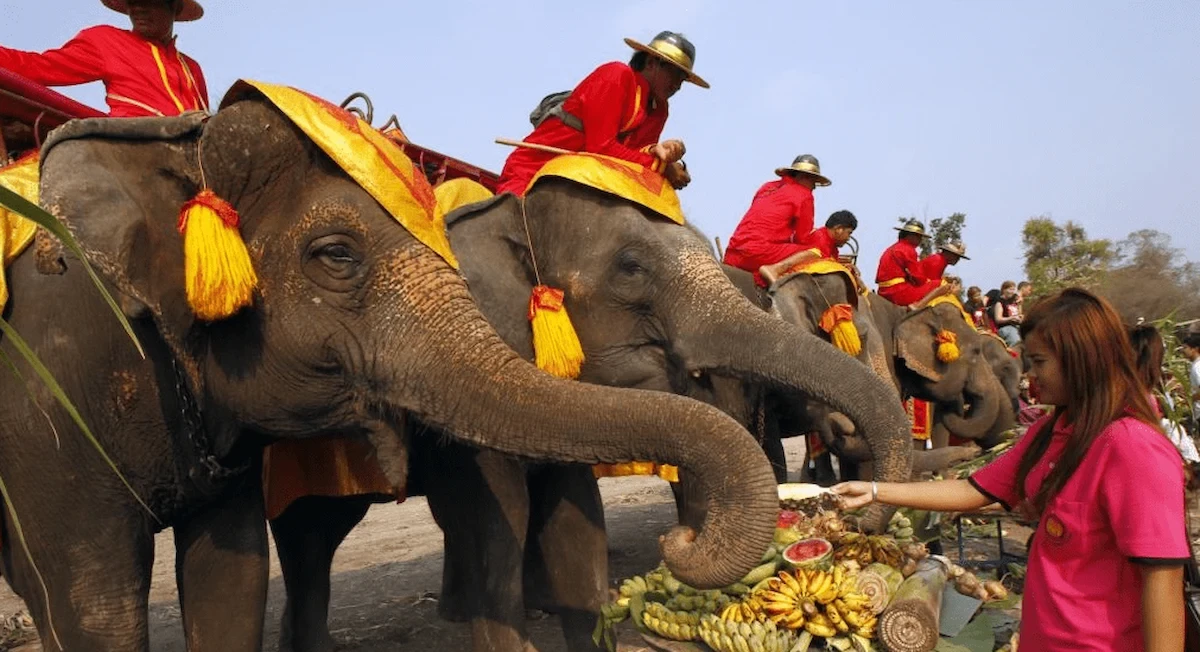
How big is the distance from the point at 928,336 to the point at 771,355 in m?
6.10

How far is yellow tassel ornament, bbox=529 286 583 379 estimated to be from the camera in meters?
4.75

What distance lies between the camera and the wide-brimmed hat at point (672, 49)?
5.75 meters

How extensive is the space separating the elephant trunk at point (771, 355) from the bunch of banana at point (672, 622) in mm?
1111

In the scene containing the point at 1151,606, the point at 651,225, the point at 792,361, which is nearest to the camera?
the point at 1151,606

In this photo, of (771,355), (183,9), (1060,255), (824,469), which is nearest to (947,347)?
(824,469)

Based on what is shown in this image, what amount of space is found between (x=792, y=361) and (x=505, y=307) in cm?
132

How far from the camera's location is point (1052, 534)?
266 cm

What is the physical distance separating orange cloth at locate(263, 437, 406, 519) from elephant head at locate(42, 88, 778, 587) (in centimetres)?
109

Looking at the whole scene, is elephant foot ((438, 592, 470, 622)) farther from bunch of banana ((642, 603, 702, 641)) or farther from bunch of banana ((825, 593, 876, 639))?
bunch of banana ((825, 593, 876, 639))

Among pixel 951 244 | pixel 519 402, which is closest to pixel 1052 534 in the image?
pixel 519 402

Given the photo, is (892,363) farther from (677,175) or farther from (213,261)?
(213,261)

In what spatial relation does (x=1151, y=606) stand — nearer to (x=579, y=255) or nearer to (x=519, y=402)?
(x=519, y=402)

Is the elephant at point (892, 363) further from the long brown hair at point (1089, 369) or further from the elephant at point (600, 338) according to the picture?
the long brown hair at point (1089, 369)

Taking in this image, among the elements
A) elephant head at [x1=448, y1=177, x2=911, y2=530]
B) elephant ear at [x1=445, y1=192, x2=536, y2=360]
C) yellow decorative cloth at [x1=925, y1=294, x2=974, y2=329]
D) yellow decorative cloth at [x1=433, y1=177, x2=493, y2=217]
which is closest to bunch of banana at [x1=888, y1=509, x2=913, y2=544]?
elephant head at [x1=448, y1=177, x2=911, y2=530]
